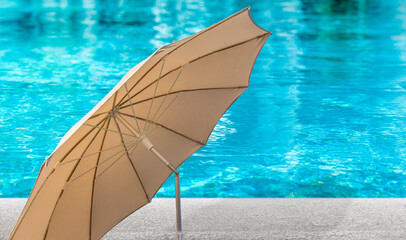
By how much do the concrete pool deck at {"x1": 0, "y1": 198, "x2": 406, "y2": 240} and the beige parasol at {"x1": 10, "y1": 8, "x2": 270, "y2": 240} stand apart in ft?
2.56

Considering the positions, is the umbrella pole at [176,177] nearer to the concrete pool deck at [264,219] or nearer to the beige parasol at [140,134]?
the beige parasol at [140,134]

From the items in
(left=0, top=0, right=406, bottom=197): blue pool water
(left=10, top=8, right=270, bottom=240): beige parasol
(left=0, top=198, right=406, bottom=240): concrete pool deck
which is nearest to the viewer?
(left=10, top=8, right=270, bottom=240): beige parasol

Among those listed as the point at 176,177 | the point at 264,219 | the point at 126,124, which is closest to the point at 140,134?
the point at 126,124

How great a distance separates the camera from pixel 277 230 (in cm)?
301

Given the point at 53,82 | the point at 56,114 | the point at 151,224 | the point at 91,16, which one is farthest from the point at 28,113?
the point at 91,16

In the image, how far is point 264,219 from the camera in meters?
3.17

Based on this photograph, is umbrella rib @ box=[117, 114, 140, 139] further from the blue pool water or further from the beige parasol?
the blue pool water

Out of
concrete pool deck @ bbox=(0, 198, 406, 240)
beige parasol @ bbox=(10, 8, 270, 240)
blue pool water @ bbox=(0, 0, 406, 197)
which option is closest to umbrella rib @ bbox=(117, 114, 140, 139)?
beige parasol @ bbox=(10, 8, 270, 240)

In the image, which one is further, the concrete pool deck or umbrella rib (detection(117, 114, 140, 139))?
the concrete pool deck

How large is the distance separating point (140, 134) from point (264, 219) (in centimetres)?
126

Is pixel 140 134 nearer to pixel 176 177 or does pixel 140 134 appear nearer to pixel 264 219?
pixel 176 177

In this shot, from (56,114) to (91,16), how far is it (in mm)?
5770

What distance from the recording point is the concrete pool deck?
2975 millimetres

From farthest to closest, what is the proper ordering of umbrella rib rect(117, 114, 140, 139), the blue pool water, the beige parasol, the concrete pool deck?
the blue pool water
the concrete pool deck
umbrella rib rect(117, 114, 140, 139)
the beige parasol
